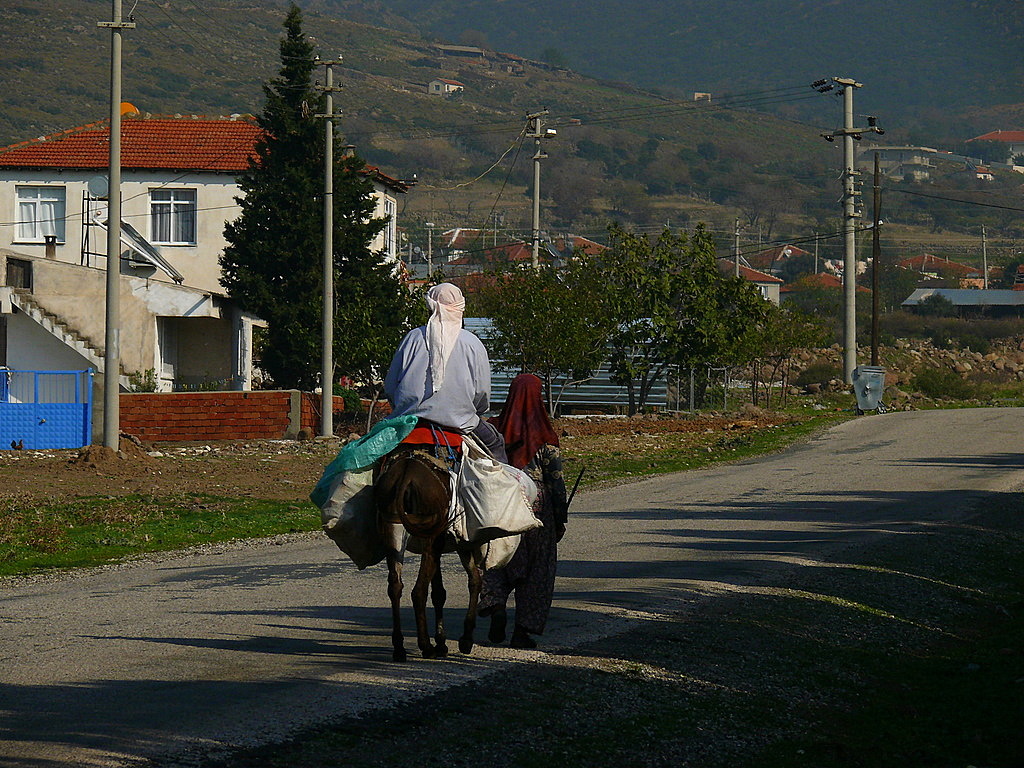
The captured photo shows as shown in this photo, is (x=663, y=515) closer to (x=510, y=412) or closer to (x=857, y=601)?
(x=857, y=601)

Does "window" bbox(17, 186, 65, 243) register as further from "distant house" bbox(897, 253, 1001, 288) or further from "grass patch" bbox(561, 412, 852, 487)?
"distant house" bbox(897, 253, 1001, 288)

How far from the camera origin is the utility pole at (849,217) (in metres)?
45.3

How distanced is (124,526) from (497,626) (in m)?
10.5

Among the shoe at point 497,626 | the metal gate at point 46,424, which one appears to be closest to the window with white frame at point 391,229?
the metal gate at point 46,424

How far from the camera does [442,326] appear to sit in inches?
330

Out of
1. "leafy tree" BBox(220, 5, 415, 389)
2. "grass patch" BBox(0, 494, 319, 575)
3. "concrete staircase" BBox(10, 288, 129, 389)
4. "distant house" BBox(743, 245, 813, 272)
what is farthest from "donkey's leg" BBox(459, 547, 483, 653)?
"distant house" BBox(743, 245, 813, 272)

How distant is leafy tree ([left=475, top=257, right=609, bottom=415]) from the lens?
40.5 meters

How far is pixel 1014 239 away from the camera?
18888cm

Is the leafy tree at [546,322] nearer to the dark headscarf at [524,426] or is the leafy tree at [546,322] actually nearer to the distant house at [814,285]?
the dark headscarf at [524,426]

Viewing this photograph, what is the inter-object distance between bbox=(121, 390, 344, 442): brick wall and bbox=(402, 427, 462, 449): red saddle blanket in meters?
27.1

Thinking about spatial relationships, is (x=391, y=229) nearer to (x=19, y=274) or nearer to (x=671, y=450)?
(x=19, y=274)

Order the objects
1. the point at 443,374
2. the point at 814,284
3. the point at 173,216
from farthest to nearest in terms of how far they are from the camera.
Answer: the point at 814,284, the point at 173,216, the point at 443,374

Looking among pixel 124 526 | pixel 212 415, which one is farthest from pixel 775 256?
pixel 124 526

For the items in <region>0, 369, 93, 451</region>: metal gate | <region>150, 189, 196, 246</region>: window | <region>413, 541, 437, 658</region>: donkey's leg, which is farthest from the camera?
<region>150, 189, 196, 246</region>: window
